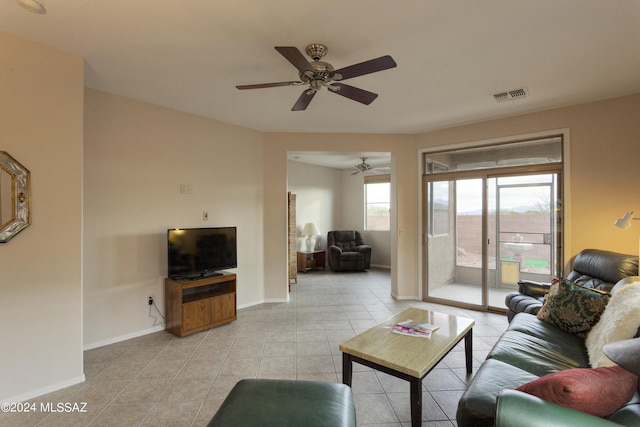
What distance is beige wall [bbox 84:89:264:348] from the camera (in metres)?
3.12

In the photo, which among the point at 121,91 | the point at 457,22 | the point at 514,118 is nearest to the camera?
the point at 457,22

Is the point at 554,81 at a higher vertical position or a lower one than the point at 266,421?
higher

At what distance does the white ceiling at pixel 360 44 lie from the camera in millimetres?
1921

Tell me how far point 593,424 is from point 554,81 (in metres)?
3.16

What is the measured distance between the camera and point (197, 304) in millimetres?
3447

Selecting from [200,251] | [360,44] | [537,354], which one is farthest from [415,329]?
[200,251]

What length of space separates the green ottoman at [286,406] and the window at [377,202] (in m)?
6.33

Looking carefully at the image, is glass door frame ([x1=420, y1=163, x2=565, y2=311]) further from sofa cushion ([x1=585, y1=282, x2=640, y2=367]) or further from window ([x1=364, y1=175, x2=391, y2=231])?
window ([x1=364, y1=175, x2=391, y2=231])

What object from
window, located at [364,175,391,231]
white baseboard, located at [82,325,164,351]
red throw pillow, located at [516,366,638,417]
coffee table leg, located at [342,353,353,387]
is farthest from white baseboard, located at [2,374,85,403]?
window, located at [364,175,391,231]

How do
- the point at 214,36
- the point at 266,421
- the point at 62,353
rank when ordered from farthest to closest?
the point at 62,353 → the point at 214,36 → the point at 266,421

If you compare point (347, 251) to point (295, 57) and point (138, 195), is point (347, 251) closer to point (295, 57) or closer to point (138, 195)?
point (138, 195)

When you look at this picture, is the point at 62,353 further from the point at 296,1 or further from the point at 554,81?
the point at 554,81

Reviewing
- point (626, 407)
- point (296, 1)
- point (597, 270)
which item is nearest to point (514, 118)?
point (597, 270)

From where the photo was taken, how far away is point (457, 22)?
2.04m
